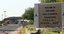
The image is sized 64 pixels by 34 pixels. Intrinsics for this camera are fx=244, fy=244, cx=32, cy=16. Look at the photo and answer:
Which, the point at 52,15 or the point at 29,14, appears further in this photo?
the point at 29,14

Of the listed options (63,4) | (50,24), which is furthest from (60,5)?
(50,24)

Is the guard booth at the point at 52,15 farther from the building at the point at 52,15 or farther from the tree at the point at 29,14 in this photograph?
the tree at the point at 29,14

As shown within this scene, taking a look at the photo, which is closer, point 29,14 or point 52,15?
point 52,15

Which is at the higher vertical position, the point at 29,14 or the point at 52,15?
the point at 52,15

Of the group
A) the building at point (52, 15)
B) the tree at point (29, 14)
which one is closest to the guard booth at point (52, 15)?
the building at point (52, 15)

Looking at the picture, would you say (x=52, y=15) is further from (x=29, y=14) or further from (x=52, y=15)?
(x=29, y=14)

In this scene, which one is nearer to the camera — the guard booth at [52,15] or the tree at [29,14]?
the guard booth at [52,15]

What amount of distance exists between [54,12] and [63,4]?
1676 millimetres

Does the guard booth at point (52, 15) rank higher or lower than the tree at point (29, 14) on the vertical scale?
higher

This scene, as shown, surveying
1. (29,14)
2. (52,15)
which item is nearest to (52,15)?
(52,15)

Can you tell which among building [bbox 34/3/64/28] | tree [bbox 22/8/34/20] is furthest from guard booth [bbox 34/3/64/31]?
tree [bbox 22/8/34/20]

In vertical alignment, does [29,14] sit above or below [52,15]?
below

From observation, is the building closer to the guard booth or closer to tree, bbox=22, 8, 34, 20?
the guard booth

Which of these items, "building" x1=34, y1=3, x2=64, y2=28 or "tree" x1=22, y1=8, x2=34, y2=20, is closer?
"building" x1=34, y1=3, x2=64, y2=28
